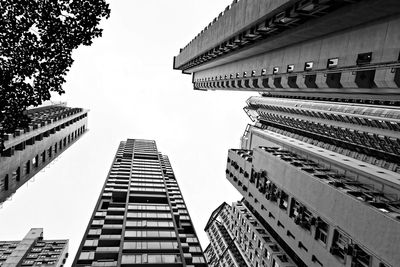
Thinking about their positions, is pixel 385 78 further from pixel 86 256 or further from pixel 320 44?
pixel 86 256

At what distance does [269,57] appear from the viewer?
44000 mm

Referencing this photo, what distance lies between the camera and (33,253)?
104938mm

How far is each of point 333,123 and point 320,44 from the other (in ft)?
197

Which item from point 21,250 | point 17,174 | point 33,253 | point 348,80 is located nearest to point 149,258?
point 17,174

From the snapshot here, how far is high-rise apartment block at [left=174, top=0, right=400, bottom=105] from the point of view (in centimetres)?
2175

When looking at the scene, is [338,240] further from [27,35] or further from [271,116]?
[271,116]

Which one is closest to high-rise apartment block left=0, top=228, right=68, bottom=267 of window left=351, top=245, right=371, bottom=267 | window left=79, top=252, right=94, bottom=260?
window left=79, top=252, right=94, bottom=260

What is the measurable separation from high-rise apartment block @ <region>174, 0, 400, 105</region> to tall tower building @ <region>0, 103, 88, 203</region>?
27.4 metres

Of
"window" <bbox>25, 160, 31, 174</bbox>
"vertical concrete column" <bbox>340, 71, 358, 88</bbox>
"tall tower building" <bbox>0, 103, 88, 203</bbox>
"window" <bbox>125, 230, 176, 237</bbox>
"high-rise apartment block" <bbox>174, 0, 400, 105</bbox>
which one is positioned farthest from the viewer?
"window" <bbox>125, 230, 176, 237</bbox>

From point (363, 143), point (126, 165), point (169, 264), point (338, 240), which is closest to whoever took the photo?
point (338, 240)

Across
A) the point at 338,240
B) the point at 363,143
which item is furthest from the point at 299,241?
the point at 363,143

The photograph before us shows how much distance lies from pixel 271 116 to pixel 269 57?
84.0 m

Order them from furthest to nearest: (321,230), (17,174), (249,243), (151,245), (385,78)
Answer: (249,243), (151,245), (17,174), (321,230), (385,78)

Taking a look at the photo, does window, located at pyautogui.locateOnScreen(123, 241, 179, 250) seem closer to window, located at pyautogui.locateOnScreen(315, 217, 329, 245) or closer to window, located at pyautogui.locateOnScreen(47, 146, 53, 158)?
window, located at pyautogui.locateOnScreen(315, 217, 329, 245)
